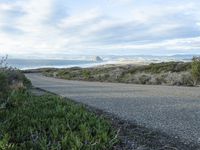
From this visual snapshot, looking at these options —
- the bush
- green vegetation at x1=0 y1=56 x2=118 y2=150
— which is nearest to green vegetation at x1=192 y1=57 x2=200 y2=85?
the bush

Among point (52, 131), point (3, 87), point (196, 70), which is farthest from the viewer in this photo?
point (196, 70)

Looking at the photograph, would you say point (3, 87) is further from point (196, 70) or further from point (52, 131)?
point (196, 70)

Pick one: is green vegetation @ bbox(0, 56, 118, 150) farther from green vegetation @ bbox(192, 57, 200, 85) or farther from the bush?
green vegetation @ bbox(192, 57, 200, 85)

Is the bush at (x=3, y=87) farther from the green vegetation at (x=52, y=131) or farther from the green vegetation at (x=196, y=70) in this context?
the green vegetation at (x=196, y=70)

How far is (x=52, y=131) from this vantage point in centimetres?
835

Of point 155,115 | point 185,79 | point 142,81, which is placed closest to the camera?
point 155,115

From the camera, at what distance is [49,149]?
7.28m

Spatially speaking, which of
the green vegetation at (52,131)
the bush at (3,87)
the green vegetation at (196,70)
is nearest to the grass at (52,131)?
the green vegetation at (52,131)

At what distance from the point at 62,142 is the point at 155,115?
535cm

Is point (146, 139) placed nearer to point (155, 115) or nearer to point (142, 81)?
point (155, 115)

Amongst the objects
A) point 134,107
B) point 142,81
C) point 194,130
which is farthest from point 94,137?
point 142,81

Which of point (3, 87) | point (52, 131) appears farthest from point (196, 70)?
point (52, 131)

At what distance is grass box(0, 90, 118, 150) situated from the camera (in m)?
7.39

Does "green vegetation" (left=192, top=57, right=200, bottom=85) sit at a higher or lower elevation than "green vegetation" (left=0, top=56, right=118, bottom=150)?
higher
